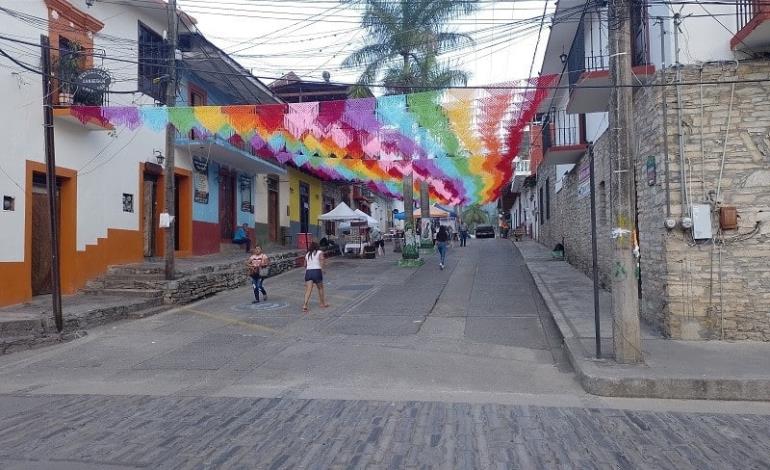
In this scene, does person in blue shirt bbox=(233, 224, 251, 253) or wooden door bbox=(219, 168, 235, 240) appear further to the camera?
person in blue shirt bbox=(233, 224, 251, 253)

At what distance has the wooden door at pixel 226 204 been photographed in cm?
2081

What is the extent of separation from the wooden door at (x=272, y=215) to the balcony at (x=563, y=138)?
1247cm

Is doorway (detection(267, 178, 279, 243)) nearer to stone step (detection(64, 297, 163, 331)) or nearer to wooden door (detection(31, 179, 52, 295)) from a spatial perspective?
stone step (detection(64, 297, 163, 331))

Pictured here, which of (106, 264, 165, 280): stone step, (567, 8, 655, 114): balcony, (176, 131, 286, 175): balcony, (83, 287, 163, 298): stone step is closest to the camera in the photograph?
(567, 8, 655, 114): balcony

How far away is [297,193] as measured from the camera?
28.8 m

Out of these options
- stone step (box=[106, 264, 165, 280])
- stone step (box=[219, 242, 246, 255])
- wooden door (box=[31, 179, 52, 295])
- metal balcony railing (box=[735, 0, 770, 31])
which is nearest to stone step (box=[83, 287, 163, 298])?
stone step (box=[106, 264, 165, 280])

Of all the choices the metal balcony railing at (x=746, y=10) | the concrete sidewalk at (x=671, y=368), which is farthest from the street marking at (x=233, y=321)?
the metal balcony railing at (x=746, y=10)

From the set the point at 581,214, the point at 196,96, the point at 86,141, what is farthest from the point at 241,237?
the point at 581,214

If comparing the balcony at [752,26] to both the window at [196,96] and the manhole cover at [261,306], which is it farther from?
the window at [196,96]

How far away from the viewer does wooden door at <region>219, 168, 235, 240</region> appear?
2081 cm

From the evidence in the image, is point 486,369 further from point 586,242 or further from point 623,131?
point 586,242

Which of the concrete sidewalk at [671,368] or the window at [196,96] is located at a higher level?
the window at [196,96]

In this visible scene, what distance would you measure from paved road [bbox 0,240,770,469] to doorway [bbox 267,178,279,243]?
1365cm

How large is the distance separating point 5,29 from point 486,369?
10.8 meters
